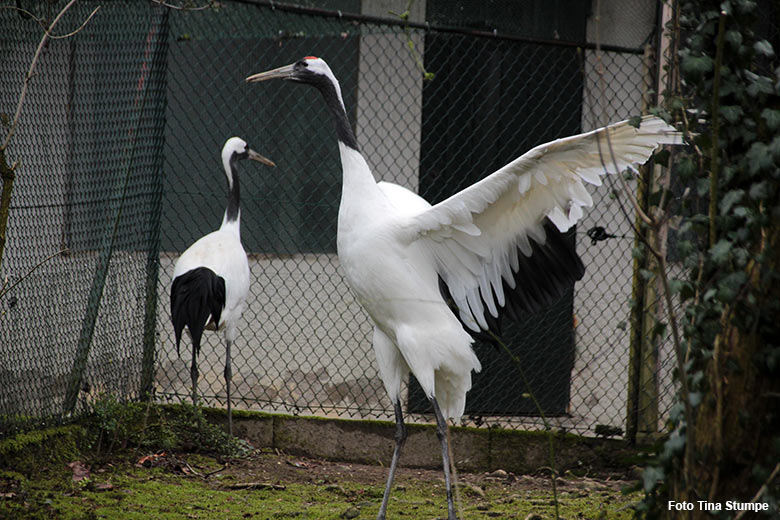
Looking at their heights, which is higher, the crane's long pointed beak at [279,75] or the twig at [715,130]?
the crane's long pointed beak at [279,75]

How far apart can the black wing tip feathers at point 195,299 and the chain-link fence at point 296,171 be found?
0.95 ft

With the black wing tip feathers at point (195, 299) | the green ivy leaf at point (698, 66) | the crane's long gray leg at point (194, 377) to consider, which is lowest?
the crane's long gray leg at point (194, 377)

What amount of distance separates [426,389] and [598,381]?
209cm

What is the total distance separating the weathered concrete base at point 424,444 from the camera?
5.37 m

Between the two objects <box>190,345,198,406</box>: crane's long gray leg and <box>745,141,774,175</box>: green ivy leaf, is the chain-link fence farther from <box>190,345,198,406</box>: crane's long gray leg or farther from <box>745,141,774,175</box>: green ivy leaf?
<box>745,141,774,175</box>: green ivy leaf

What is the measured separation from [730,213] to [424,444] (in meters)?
3.36

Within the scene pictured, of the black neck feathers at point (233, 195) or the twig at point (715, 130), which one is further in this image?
the black neck feathers at point (233, 195)

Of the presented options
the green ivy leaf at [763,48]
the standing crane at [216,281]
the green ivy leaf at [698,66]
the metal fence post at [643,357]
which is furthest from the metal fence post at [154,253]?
the green ivy leaf at [763,48]

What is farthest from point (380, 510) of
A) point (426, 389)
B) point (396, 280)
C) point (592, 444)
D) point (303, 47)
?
point (303, 47)

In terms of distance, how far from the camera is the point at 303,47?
616cm

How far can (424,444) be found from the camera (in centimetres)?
552

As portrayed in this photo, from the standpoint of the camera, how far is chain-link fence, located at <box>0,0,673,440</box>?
526 cm

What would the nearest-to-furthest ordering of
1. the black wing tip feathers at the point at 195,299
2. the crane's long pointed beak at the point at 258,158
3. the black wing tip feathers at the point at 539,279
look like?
the black wing tip feathers at the point at 539,279 < the black wing tip feathers at the point at 195,299 < the crane's long pointed beak at the point at 258,158

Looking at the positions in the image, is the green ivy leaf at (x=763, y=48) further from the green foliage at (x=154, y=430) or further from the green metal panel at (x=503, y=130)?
the green foliage at (x=154, y=430)
